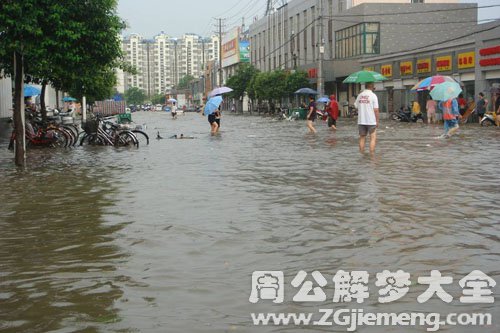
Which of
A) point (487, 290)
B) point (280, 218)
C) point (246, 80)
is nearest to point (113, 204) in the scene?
point (280, 218)

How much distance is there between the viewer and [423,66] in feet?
154

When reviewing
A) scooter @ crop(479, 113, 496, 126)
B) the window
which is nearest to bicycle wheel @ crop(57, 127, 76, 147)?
scooter @ crop(479, 113, 496, 126)

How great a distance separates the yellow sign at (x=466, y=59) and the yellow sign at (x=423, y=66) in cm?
434

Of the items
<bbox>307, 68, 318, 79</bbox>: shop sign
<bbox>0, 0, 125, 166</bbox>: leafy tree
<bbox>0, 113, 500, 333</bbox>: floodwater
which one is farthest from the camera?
<bbox>307, 68, 318, 79</bbox>: shop sign

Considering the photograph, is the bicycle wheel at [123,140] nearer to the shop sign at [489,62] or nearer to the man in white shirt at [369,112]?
the man in white shirt at [369,112]

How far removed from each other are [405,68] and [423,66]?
10.1 feet

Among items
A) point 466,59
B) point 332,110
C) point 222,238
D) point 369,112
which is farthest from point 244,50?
point 222,238

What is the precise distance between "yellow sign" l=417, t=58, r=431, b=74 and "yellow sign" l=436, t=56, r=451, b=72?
130cm

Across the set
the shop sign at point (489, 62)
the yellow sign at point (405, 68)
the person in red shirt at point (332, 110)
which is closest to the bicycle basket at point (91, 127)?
the person in red shirt at point (332, 110)

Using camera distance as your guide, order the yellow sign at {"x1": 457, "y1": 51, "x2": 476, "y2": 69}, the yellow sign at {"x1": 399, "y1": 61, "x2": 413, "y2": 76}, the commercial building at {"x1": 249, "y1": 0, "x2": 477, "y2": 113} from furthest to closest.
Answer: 1. the commercial building at {"x1": 249, "y1": 0, "x2": 477, "y2": 113}
2. the yellow sign at {"x1": 399, "y1": 61, "x2": 413, "y2": 76}
3. the yellow sign at {"x1": 457, "y1": 51, "x2": 476, "y2": 69}

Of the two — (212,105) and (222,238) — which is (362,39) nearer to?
(212,105)

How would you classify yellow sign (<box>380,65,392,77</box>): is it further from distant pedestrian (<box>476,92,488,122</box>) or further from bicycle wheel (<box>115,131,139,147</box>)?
bicycle wheel (<box>115,131,139,147</box>)

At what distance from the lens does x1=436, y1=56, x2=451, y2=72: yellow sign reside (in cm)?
4328

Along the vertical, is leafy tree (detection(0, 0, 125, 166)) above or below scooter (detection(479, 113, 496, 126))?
above
